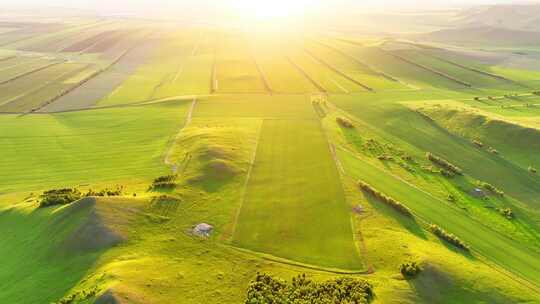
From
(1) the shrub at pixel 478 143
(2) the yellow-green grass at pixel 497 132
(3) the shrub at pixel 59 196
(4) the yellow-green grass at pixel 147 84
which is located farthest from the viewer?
(4) the yellow-green grass at pixel 147 84

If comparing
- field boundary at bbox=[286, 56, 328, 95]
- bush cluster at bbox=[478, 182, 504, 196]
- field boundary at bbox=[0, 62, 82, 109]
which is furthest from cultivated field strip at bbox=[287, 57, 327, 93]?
field boundary at bbox=[0, 62, 82, 109]

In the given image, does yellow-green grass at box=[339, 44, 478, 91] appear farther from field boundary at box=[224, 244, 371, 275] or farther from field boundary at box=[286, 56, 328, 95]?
field boundary at box=[224, 244, 371, 275]

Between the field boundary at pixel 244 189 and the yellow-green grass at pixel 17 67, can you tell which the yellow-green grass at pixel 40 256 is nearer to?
the field boundary at pixel 244 189

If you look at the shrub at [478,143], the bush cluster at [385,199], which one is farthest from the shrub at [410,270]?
the shrub at [478,143]

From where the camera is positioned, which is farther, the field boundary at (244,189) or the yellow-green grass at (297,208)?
the field boundary at (244,189)

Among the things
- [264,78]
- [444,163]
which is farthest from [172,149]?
[264,78]

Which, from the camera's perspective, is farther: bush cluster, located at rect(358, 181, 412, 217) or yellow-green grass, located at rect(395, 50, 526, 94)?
yellow-green grass, located at rect(395, 50, 526, 94)

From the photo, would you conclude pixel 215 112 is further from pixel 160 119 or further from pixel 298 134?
pixel 298 134
